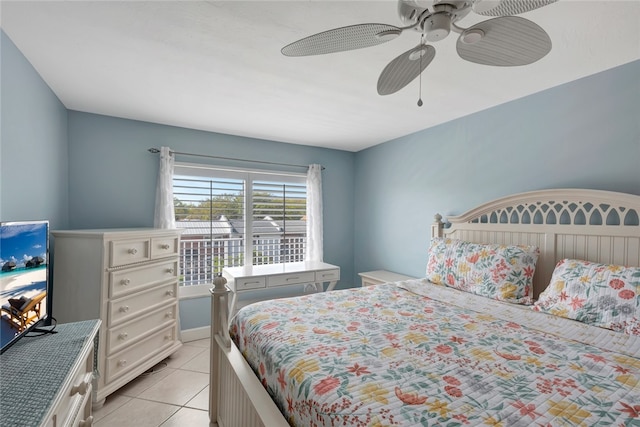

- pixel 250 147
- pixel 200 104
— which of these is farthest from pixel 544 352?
pixel 250 147

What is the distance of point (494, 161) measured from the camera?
2518 millimetres

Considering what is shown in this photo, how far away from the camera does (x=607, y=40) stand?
154 cm

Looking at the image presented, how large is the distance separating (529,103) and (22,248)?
3.31m

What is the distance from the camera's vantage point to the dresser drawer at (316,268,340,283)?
322 cm

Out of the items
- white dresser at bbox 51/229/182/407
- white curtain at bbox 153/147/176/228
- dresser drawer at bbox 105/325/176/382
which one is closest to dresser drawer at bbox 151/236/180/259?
white dresser at bbox 51/229/182/407

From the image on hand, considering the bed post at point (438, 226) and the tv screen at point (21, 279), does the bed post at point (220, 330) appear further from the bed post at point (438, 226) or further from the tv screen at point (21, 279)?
the bed post at point (438, 226)

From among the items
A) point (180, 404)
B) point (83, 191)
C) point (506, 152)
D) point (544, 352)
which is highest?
point (506, 152)

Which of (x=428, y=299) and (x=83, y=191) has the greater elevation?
(x=83, y=191)

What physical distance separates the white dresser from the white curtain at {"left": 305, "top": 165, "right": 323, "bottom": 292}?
71.5 inches

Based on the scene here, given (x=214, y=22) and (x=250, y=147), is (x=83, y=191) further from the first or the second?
(x=214, y=22)

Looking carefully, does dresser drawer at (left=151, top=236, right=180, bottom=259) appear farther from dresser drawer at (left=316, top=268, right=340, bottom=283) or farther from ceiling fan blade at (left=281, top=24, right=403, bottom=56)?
ceiling fan blade at (left=281, top=24, right=403, bottom=56)

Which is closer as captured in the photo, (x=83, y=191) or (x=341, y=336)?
(x=341, y=336)

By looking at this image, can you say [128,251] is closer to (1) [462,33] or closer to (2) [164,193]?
(2) [164,193]

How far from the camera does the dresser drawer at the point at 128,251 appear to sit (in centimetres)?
208
